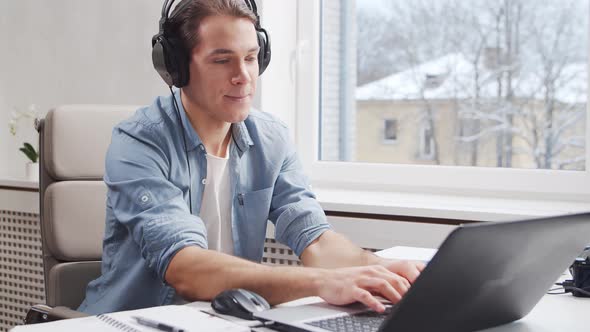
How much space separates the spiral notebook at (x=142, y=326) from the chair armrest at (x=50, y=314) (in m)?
0.27

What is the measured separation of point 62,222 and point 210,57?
1.66 ft

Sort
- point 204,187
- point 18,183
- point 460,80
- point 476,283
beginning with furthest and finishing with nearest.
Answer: point 18,183 < point 460,80 < point 204,187 < point 476,283

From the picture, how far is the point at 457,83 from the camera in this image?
2.42 m

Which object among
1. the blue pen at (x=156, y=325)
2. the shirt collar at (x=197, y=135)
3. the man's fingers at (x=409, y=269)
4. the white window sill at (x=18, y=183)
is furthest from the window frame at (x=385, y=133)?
the blue pen at (x=156, y=325)

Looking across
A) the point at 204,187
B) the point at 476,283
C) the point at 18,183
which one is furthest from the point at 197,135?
the point at 18,183

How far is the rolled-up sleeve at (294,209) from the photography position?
5.47ft

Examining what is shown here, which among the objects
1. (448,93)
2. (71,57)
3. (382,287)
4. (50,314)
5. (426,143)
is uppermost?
(71,57)

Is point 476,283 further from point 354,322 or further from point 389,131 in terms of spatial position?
point 389,131

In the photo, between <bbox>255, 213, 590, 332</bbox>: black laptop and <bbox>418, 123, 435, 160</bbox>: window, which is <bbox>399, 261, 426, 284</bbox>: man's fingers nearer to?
<bbox>255, 213, 590, 332</bbox>: black laptop

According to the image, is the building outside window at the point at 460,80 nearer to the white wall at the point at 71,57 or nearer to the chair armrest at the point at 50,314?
the white wall at the point at 71,57

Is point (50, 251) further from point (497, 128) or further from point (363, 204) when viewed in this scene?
point (497, 128)

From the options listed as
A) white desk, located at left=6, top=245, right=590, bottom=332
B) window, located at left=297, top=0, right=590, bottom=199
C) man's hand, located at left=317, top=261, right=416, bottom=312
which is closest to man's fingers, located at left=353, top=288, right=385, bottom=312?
man's hand, located at left=317, top=261, right=416, bottom=312

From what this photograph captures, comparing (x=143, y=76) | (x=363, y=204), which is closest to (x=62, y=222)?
(x=363, y=204)

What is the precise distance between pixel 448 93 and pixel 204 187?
1053 millimetres
